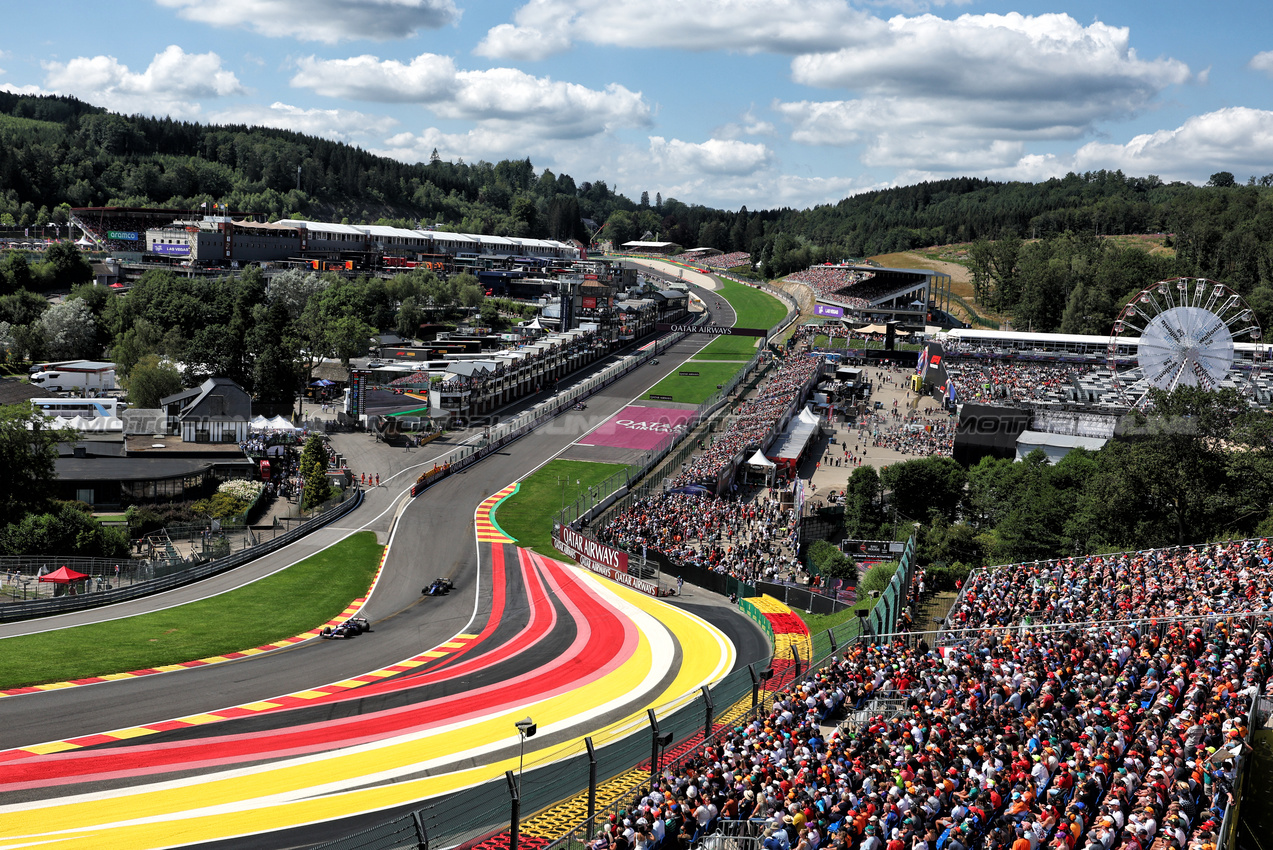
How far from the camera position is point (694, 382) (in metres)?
103

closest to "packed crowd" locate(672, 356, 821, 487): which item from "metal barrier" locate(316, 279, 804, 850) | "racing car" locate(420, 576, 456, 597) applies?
"racing car" locate(420, 576, 456, 597)

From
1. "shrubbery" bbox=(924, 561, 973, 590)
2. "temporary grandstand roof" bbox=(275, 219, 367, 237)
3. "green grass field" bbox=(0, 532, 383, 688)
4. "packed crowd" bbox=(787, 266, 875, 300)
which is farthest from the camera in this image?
"temporary grandstand roof" bbox=(275, 219, 367, 237)

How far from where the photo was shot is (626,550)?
47094mm

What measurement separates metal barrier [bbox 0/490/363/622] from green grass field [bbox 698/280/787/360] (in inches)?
2866

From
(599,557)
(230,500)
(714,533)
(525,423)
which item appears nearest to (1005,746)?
(599,557)

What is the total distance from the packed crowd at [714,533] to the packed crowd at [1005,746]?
722 inches

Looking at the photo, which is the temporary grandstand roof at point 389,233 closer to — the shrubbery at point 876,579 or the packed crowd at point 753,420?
the packed crowd at point 753,420

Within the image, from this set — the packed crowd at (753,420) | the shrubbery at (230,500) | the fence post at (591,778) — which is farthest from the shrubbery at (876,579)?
the shrubbery at (230,500)

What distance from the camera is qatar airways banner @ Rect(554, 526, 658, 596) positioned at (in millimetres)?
43875

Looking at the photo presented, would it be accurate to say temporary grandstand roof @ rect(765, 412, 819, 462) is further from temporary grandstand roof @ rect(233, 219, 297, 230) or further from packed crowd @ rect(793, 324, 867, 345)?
temporary grandstand roof @ rect(233, 219, 297, 230)

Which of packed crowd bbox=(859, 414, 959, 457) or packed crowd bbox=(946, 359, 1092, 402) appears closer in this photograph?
packed crowd bbox=(859, 414, 959, 457)

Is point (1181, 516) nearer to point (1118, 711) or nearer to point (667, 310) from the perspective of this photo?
point (1118, 711)

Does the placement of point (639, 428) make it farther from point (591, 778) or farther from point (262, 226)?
point (262, 226)

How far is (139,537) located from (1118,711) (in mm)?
45104
